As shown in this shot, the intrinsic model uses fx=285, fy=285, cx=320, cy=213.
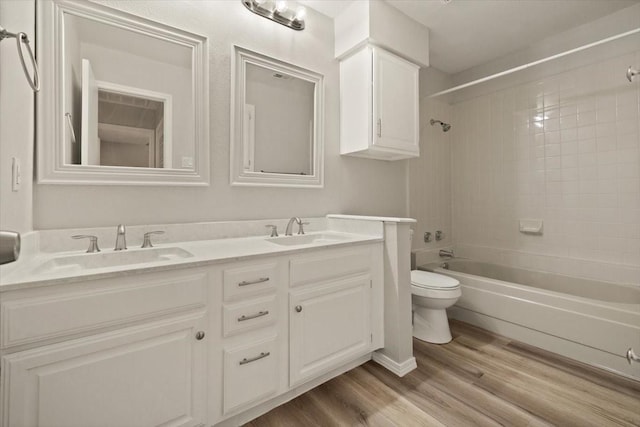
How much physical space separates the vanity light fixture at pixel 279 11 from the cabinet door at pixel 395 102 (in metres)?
0.58

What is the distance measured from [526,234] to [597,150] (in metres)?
0.88

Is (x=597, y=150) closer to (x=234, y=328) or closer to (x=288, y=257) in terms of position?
(x=288, y=257)

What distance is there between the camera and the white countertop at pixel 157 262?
0.87m

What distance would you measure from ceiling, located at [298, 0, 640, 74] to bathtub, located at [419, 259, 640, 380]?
2123 mm

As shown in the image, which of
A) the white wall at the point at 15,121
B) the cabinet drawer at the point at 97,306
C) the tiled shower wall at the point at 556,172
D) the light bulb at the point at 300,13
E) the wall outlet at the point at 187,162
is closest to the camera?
the cabinet drawer at the point at 97,306

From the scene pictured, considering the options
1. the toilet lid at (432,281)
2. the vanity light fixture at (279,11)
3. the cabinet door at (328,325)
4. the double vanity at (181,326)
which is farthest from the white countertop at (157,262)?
the vanity light fixture at (279,11)

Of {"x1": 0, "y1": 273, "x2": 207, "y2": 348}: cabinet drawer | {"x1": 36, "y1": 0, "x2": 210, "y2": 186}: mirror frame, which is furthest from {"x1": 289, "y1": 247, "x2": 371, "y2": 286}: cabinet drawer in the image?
{"x1": 36, "y1": 0, "x2": 210, "y2": 186}: mirror frame

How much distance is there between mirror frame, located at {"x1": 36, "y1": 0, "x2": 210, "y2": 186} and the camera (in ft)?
4.19

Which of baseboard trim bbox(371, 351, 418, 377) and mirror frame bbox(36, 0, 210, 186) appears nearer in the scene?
mirror frame bbox(36, 0, 210, 186)

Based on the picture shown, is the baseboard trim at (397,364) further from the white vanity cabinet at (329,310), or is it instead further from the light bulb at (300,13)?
the light bulb at (300,13)

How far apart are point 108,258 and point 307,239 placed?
3.57 feet

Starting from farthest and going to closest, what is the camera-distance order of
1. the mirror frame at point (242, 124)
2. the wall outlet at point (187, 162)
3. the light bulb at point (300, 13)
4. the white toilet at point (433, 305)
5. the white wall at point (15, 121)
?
the white toilet at point (433, 305) → the light bulb at point (300, 13) → the mirror frame at point (242, 124) → the wall outlet at point (187, 162) → the white wall at point (15, 121)

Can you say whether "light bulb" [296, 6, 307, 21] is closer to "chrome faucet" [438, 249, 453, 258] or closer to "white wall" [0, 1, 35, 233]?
"white wall" [0, 1, 35, 233]

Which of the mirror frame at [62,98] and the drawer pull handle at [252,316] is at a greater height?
the mirror frame at [62,98]
